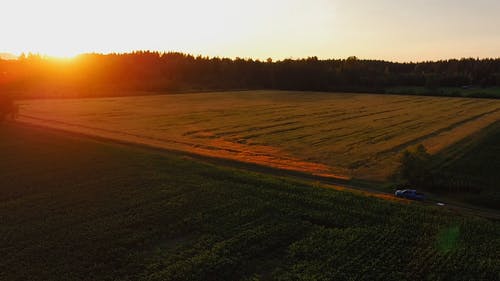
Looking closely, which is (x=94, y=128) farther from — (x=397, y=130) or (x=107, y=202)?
(x=397, y=130)

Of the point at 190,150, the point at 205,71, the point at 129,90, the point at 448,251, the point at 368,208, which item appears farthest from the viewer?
the point at 205,71

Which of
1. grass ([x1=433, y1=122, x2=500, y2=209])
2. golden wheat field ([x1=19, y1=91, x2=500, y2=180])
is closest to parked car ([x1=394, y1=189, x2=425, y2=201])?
grass ([x1=433, y1=122, x2=500, y2=209])

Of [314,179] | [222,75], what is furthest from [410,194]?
[222,75]

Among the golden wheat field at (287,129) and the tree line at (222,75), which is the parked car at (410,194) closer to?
the golden wheat field at (287,129)

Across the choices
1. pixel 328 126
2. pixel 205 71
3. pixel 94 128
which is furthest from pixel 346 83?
pixel 94 128

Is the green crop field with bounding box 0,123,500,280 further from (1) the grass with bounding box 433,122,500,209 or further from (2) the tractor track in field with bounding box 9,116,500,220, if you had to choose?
(1) the grass with bounding box 433,122,500,209

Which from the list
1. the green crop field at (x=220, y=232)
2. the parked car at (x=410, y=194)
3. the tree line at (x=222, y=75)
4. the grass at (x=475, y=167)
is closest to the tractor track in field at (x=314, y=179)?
the parked car at (x=410, y=194)

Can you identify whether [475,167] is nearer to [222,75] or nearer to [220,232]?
[220,232]
